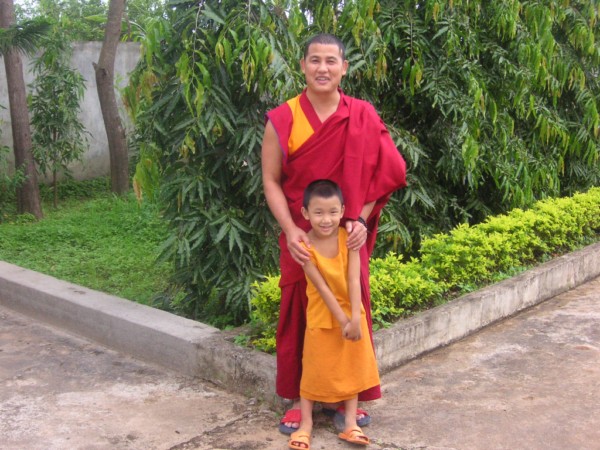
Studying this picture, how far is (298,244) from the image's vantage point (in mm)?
3340

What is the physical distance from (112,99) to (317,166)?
6.77 meters

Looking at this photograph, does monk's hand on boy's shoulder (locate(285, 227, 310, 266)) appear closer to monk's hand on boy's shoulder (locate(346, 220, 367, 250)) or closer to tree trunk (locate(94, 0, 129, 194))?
monk's hand on boy's shoulder (locate(346, 220, 367, 250))

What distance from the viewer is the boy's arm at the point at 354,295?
3.30 m

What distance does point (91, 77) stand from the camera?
34.7ft

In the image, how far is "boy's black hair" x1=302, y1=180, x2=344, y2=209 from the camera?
3287 mm

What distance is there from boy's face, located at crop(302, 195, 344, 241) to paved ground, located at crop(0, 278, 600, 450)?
3.12 ft

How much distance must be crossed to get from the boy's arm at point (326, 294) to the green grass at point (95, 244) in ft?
7.46

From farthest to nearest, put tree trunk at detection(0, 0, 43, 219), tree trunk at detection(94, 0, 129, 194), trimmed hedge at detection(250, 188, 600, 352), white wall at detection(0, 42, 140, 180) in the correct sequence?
white wall at detection(0, 42, 140, 180)
tree trunk at detection(94, 0, 129, 194)
tree trunk at detection(0, 0, 43, 219)
trimmed hedge at detection(250, 188, 600, 352)

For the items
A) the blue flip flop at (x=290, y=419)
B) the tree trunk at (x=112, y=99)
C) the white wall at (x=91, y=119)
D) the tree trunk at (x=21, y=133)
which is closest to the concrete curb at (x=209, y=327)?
the blue flip flop at (x=290, y=419)

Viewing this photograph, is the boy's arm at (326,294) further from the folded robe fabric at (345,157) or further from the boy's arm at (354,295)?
the folded robe fabric at (345,157)

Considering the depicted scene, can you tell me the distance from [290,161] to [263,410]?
4.01 feet

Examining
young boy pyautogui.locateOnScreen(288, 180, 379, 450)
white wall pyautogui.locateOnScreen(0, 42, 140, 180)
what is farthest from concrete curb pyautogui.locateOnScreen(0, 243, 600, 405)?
white wall pyautogui.locateOnScreen(0, 42, 140, 180)

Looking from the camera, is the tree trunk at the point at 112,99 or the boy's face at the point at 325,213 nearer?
the boy's face at the point at 325,213

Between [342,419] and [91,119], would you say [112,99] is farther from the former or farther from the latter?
[342,419]
